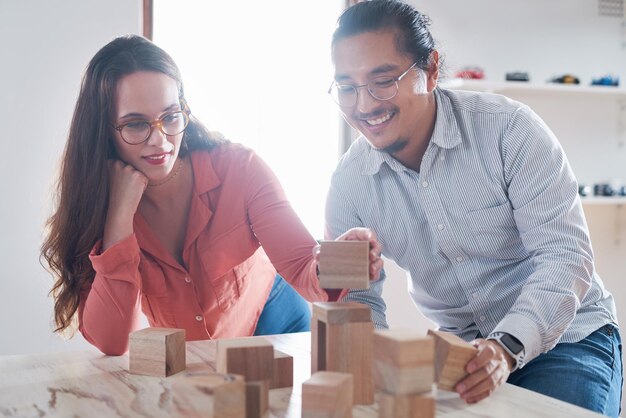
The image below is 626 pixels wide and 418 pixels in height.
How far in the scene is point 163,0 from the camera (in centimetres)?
315

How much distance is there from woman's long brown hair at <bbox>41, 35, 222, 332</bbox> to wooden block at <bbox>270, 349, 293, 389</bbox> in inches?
26.9

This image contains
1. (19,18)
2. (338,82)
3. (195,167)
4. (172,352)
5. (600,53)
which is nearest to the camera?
(172,352)

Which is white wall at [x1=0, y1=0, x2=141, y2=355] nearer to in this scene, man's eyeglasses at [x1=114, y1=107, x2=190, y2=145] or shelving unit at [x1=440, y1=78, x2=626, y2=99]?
man's eyeglasses at [x1=114, y1=107, x2=190, y2=145]

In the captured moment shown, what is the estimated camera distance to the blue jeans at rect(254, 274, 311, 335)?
75.4 inches

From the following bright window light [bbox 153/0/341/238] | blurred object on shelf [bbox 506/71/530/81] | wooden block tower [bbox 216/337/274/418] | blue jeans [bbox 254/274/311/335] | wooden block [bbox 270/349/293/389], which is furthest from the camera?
blurred object on shelf [bbox 506/71/530/81]

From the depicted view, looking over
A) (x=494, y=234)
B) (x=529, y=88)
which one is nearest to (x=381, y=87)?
(x=494, y=234)

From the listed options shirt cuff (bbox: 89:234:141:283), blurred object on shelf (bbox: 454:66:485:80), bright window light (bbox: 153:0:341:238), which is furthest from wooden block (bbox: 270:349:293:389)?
blurred object on shelf (bbox: 454:66:485:80)

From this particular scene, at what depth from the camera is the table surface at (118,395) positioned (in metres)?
1.10

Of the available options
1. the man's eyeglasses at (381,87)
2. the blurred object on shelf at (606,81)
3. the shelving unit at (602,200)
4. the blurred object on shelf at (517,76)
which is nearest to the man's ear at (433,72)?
the man's eyeglasses at (381,87)

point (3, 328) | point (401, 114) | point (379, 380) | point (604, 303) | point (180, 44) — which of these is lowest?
point (3, 328)

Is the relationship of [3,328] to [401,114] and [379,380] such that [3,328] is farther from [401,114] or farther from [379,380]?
[379,380]

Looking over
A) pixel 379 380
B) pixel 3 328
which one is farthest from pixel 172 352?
pixel 3 328

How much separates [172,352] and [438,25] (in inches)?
102

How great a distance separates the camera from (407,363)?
924 mm
